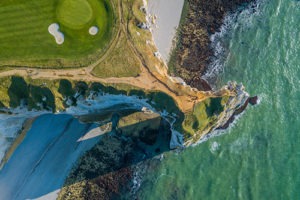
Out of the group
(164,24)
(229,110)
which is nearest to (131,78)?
(164,24)

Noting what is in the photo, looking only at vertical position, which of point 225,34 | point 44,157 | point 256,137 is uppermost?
point 225,34

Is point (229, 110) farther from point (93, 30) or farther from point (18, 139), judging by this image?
point (18, 139)

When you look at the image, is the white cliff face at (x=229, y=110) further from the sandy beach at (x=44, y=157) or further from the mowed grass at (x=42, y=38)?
the mowed grass at (x=42, y=38)

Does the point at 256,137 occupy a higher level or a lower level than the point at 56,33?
lower

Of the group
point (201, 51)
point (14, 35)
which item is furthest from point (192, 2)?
point (14, 35)

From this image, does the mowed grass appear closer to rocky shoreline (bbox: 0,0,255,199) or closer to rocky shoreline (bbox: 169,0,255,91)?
rocky shoreline (bbox: 0,0,255,199)

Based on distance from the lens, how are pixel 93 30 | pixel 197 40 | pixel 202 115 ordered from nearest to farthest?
pixel 93 30 → pixel 202 115 → pixel 197 40
